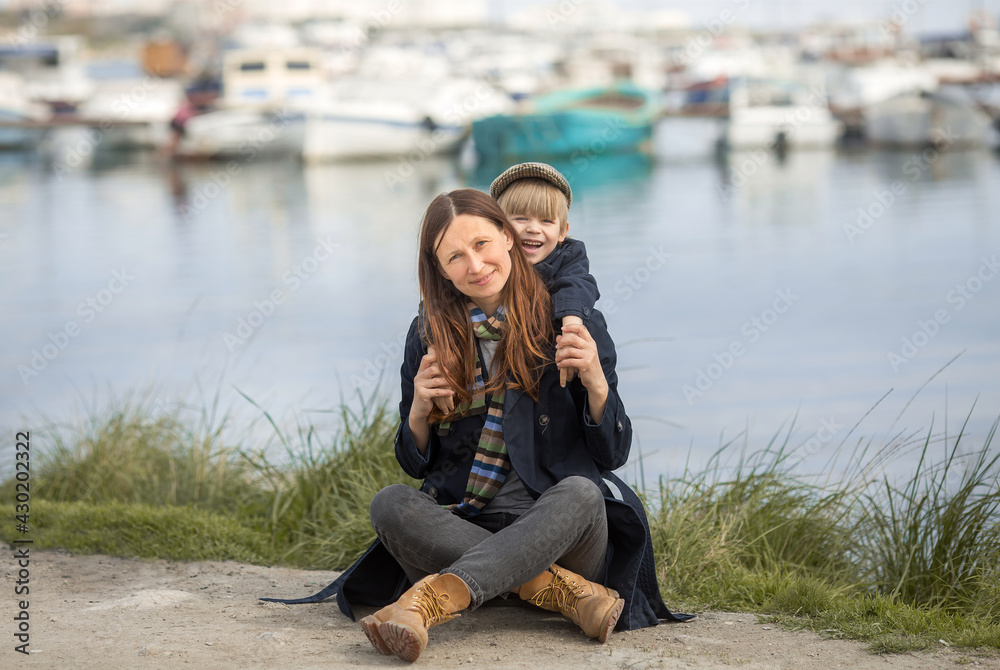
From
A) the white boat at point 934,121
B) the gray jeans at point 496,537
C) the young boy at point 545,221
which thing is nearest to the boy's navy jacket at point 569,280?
the young boy at point 545,221

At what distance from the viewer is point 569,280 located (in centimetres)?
350

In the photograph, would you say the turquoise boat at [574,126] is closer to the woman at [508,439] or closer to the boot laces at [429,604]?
the woman at [508,439]

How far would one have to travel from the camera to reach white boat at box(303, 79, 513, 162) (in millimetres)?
32125

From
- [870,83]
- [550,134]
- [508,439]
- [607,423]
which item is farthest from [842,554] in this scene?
[870,83]

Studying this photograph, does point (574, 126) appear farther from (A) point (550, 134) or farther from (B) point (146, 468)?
(B) point (146, 468)

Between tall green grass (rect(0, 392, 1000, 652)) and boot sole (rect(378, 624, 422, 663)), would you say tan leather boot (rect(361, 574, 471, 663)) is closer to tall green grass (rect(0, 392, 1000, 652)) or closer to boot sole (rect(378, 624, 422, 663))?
boot sole (rect(378, 624, 422, 663))

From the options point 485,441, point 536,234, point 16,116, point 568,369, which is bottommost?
point 485,441

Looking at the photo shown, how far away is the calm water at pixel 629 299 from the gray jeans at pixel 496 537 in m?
2.18

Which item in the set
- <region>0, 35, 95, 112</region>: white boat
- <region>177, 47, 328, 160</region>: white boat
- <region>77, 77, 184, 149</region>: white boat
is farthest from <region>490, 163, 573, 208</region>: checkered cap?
<region>0, 35, 95, 112</region>: white boat

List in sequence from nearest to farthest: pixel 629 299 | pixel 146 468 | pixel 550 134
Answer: pixel 146 468 → pixel 629 299 → pixel 550 134

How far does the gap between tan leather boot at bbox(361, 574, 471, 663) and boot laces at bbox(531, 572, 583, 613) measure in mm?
337

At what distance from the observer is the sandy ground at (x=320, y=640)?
3.21m

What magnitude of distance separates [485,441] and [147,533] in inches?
78.3

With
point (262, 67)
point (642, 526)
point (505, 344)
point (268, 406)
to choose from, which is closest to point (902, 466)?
point (642, 526)
